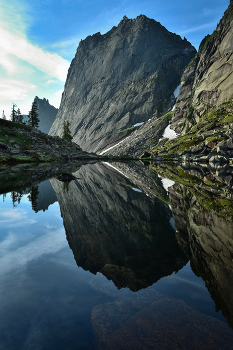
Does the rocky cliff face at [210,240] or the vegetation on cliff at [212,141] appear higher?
the vegetation on cliff at [212,141]

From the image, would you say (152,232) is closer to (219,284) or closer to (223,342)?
(219,284)

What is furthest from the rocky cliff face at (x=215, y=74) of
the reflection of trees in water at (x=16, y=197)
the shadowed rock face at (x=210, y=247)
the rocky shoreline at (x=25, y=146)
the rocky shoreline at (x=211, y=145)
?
the reflection of trees in water at (x=16, y=197)

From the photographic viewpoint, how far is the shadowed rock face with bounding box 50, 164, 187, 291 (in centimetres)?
667

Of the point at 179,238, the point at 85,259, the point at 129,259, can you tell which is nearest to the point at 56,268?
the point at 85,259

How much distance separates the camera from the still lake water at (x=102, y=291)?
3.89 metres

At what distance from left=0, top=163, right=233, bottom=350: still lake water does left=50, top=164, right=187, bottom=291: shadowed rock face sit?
41 millimetres

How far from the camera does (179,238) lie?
9.56 metres

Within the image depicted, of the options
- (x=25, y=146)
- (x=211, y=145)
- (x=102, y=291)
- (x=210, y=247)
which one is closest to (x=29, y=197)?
(x=102, y=291)

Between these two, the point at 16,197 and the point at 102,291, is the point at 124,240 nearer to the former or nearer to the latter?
the point at 102,291

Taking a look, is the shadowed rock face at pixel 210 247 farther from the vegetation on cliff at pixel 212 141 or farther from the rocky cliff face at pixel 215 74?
the rocky cliff face at pixel 215 74

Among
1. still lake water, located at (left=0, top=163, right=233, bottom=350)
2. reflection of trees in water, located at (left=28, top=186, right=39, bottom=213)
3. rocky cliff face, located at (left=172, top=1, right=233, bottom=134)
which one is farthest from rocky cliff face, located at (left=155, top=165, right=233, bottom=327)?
rocky cliff face, located at (left=172, top=1, right=233, bottom=134)

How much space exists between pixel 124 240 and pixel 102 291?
394 cm

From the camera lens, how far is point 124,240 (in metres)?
9.41

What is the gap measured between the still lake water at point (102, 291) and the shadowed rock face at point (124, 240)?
41 mm
